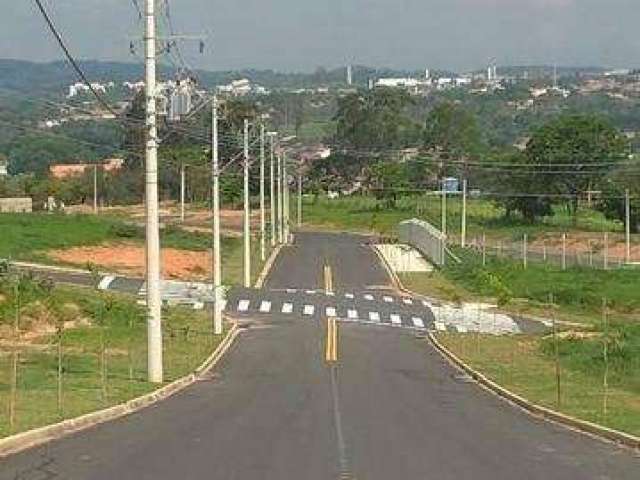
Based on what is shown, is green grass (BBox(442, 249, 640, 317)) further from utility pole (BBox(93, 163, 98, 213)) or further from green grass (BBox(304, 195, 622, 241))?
utility pole (BBox(93, 163, 98, 213))

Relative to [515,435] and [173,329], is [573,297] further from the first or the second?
[515,435]

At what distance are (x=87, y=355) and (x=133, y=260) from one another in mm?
39434

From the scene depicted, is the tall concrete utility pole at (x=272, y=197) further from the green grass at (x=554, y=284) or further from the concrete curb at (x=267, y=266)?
the green grass at (x=554, y=284)

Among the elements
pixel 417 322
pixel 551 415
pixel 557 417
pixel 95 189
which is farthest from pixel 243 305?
pixel 95 189

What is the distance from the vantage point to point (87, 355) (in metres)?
37.8

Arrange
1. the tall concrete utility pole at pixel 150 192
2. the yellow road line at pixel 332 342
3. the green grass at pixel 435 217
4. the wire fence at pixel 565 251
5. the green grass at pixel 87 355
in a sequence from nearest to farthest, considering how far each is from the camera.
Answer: the green grass at pixel 87 355
the tall concrete utility pole at pixel 150 192
the yellow road line at pixel 332 342
the wire fence at pixel 565 251
the green grass at pixel 435 217

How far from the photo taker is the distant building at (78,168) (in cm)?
15400

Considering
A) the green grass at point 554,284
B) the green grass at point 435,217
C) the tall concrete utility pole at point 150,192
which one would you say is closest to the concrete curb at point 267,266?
the green grass at point 554,284

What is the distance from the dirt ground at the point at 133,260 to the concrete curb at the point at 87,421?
37150 millimetres

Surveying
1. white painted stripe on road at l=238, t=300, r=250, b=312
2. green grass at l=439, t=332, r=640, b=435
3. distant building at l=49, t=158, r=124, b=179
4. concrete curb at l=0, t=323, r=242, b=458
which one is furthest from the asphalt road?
distant building at l=49, t=158, r=124, b=179

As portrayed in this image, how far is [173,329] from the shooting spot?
1881 inches

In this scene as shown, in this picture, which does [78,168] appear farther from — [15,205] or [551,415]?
[551,415]

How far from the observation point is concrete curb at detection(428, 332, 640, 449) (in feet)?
67.1

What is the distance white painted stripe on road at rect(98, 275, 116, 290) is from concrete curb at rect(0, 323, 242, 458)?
81.1ft
